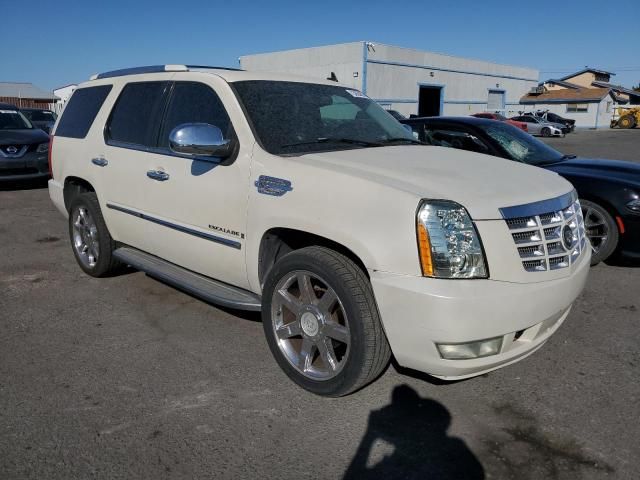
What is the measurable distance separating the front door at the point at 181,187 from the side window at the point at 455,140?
10.9 ft

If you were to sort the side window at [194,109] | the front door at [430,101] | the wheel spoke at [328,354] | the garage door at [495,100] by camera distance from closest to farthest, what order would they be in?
the wheel spoke at [328,354] → the side window at [194,109] → the front door at [430,101] → the garage door at [495,100]

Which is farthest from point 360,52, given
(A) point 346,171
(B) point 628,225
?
(A) point 346,171

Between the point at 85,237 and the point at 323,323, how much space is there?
3.20 m

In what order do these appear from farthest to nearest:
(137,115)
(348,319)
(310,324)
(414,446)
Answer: (137,115)
(310,324)
(348,319)
(414,446)

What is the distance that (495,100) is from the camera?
52156mm

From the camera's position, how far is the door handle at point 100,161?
4512 mm

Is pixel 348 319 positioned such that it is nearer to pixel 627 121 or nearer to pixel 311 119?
pixel 311 119

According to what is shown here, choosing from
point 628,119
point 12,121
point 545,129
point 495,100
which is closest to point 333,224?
point 12,121

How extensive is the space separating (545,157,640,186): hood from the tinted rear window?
4.58 metres

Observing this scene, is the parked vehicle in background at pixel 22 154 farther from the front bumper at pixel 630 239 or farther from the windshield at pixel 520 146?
the front bumper at pixel 630 239

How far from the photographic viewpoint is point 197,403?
3.01 m

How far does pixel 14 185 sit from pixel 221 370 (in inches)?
411

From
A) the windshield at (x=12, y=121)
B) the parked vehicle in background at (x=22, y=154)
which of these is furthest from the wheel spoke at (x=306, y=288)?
the windshield at (x=12, y=121)

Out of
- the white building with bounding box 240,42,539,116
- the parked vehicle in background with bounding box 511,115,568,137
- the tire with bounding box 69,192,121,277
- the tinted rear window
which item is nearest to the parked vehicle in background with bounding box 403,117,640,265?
the tinted rear window
